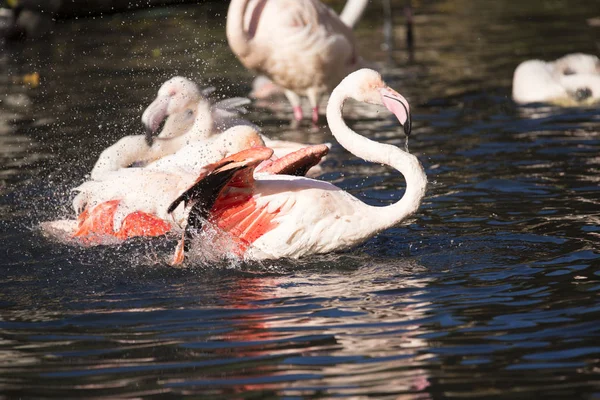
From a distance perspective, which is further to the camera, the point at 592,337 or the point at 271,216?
the point at 271,216

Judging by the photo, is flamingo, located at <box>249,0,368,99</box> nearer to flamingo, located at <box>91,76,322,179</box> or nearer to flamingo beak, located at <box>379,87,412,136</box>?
flamingo, located at <box>91,76,322,179</box>

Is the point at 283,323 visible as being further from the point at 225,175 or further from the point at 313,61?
the point at 313,61

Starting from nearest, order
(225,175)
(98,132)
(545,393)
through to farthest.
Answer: (545,393) → (225,175) → (98,132)

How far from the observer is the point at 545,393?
3.71 metres

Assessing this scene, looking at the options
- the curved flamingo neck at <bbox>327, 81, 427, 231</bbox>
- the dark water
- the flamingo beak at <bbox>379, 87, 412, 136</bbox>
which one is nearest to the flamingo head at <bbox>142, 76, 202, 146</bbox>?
the dark water

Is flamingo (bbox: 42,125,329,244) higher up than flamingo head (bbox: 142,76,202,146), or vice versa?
flamingo head (bbox: 142,76,202,146)

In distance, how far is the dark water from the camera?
3.99m

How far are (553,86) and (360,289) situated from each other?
18.0 ft

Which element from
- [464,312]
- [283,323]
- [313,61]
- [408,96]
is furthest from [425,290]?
[408,96]

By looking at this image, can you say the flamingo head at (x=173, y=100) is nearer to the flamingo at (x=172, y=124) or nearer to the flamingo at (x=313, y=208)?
the flamingo at (x=172, y=124)

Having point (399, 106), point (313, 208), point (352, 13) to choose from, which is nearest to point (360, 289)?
point (313, 208)

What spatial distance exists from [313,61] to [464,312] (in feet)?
17.2

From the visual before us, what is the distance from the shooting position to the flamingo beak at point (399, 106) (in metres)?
5.46

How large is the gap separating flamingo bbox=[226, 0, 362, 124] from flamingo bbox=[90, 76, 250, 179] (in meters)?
1.63
